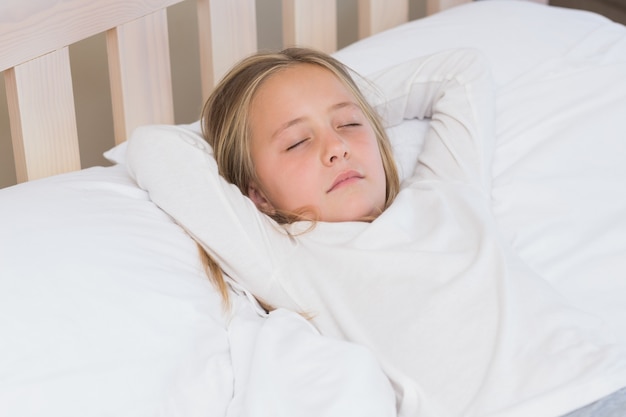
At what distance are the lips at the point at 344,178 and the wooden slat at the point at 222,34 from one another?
357mm

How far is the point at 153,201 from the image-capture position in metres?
1.18

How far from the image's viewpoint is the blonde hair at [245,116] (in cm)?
125

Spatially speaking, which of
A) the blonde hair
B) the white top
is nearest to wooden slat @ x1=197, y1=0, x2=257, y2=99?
the blonde hair

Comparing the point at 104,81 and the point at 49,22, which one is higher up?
the point at 49,22

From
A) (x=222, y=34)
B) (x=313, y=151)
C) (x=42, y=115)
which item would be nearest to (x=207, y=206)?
(x=313, y=151)

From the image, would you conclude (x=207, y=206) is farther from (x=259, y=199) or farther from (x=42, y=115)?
(x=42, y=115)

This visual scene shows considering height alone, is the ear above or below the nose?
below

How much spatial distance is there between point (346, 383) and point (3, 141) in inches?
35.6

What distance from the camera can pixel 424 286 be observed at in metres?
1.09

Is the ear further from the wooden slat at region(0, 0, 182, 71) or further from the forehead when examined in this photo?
the wooden slat at region(0, 0, 182, 71)

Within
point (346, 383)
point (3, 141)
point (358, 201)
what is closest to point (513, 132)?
point (358, 201)

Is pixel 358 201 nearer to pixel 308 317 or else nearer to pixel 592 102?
pixel 308 317

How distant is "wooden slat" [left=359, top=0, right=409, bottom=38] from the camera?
1.70 meters

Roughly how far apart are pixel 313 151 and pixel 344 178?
5cm
